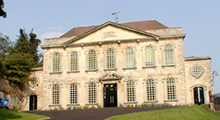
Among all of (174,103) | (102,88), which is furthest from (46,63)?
(174,103)

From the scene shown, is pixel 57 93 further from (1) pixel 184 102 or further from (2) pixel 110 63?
(1) pixel 184 102

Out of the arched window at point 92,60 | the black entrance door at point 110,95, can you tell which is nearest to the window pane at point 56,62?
the arched window at point 92,60

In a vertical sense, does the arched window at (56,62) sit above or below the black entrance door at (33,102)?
above

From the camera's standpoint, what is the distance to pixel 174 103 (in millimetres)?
28031

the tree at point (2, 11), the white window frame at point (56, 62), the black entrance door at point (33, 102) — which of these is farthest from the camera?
the black entrance door at point (33, 102)

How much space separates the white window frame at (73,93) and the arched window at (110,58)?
186 inches

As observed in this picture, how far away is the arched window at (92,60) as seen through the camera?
30484 millimetres

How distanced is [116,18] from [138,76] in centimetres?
1026

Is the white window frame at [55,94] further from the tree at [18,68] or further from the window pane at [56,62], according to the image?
the tree at [18,68]

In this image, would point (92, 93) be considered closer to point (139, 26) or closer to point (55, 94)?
point (55, 94)

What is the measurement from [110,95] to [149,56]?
6.79m

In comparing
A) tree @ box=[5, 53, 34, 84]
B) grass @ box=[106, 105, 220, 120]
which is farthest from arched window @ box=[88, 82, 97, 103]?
grass @ box=[106, 105, 220, 120]

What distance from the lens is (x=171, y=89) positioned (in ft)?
93.6

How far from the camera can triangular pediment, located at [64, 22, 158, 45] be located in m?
30.1
